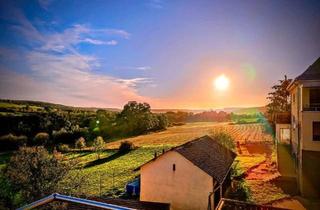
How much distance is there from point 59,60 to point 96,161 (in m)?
14.7

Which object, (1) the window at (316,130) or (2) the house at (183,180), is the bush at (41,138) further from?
(1) the window at (316,130)

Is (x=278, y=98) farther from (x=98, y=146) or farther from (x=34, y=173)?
(x=34, y=173)

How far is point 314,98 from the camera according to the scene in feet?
29.6

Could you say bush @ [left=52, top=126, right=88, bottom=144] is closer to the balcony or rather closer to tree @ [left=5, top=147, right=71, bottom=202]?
tree @ [left=5, top=147, right=71, bottom=202]

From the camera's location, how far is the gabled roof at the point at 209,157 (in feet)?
28.7

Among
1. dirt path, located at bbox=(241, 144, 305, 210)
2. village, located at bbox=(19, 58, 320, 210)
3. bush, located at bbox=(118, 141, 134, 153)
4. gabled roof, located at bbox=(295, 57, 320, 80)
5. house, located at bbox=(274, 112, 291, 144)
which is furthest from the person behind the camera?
bush, located at bbox=(118, 141, 134, 153)

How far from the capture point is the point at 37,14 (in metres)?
7.27

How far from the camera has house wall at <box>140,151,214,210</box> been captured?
27.8 feet

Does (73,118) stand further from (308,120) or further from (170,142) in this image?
(308,120)

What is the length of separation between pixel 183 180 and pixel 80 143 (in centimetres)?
Result: 2097

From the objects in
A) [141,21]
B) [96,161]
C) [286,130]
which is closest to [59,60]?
[141,21]

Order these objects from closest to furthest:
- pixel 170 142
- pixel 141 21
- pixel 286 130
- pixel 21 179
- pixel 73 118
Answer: pixel 21 179, pixel 141 21, pixel 286 130, pixel 170 142, pixel 73 118

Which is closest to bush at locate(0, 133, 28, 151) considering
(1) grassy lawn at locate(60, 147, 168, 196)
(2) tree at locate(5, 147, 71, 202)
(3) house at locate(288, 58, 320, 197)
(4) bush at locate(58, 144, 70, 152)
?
(1) grassy lawn at locate(60, 147, 168, 196)

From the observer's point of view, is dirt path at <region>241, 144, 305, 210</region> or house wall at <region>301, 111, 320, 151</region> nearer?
dirt path at <region>241, 144, 305, 210</region>
